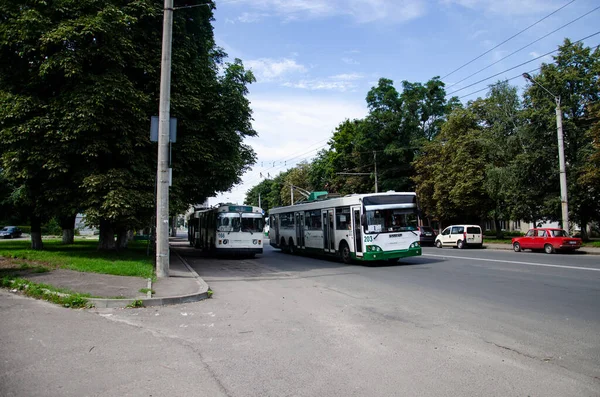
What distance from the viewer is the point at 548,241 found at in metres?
24.4

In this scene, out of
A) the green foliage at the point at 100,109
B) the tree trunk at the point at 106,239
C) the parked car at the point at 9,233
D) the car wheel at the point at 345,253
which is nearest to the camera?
the green foliage at the point at 100,109

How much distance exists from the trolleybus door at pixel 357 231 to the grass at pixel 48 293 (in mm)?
10908

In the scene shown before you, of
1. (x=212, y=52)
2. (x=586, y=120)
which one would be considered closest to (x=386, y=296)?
(x=212, y=52)

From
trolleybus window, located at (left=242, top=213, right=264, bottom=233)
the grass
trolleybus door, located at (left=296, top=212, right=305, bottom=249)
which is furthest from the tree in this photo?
the grass

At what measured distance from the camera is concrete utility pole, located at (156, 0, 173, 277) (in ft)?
43.0

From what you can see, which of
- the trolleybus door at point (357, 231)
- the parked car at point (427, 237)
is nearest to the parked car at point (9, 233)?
the parked car at point (427, 237)

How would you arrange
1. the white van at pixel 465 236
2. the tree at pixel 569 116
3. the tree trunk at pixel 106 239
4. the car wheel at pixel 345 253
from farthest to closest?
the white van at pixel 465 236
the tree at pixel 569 116
the tree trunk at pixel 106 239
the car wheel at pixel 345 253

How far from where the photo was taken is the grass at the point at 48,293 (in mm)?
8719

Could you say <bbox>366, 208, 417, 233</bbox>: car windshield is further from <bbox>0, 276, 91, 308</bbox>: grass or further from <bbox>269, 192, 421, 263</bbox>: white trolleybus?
<bbox>0, 276, 91, 308</bbox>: grass

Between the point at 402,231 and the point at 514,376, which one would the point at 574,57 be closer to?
the point at 402,231

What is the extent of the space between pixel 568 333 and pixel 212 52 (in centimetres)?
2103

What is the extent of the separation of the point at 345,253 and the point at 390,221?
2696 millimetres

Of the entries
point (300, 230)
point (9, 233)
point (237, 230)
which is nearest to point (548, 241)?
A: point (300, 230)

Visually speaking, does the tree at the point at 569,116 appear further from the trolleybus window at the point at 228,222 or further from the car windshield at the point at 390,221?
the trolleybus window at the point at 228,222
